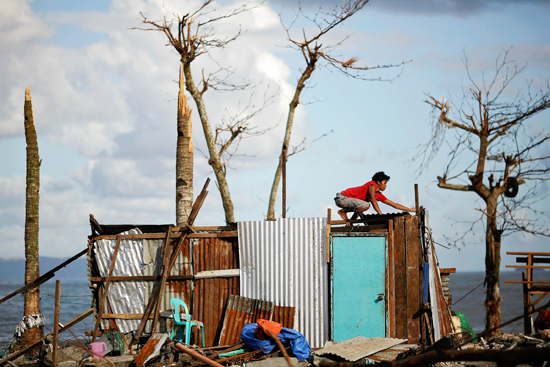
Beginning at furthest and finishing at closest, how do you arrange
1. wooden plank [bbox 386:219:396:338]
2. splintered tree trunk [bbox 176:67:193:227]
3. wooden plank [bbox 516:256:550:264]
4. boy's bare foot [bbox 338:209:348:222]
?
wooden plank [bbox 516:256:550:264] < splintered tree trunk [bbox 176:67:193:227] < boy's bare foot [bbox 338:209:348:222] < wooden plank [bbox 386:219:396:338]

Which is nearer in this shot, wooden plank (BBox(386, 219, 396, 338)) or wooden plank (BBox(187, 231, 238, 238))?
wooden plank (BBox(386, 219, 396, 338))

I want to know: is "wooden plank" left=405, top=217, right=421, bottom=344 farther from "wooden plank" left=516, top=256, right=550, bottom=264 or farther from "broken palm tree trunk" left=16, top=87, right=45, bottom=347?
"broken palm tree trunk" left=16, top=87, right=45, bottom=347

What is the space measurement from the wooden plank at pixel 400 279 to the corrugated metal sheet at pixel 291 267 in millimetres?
1384

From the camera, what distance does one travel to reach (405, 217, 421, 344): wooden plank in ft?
33.8

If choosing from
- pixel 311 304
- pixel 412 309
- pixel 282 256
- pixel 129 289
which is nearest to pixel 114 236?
pixel 129 289

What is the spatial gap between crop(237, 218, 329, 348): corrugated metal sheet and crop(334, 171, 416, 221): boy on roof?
546mm

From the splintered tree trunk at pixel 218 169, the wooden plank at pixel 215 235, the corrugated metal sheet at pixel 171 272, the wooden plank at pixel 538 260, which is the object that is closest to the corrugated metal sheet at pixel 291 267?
the wooden plank at pixel 215 235

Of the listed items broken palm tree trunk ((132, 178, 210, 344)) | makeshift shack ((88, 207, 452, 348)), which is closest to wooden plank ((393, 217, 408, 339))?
makeshift shack ((88, 207, 452, 348))

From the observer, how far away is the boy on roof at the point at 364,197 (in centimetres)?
1066

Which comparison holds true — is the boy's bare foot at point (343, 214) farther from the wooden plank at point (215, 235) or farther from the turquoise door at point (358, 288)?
the wooden plank at point (215, 235)

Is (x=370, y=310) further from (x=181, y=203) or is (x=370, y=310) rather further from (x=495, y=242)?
(x=495, y=242)

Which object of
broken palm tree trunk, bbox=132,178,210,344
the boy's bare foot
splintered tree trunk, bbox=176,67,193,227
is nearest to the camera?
broken palm tree trunk, bbox=132,178,210,344

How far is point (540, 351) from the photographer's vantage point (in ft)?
11.7

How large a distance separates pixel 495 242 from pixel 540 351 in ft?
50.5
